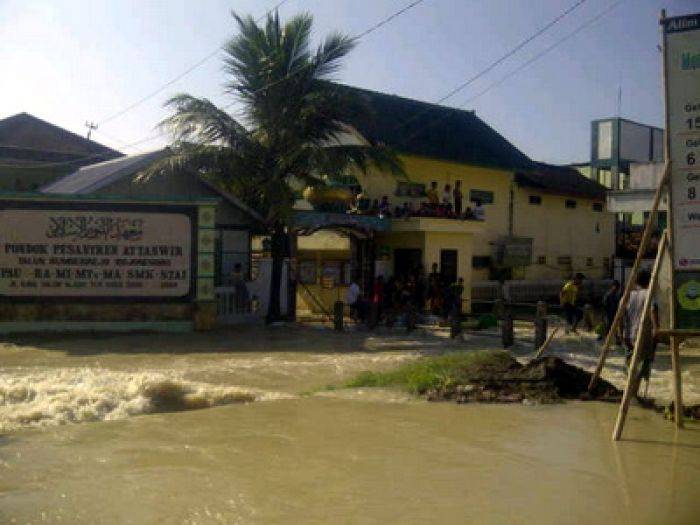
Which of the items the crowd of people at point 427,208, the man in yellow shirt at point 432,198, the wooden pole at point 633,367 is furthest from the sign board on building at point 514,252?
the wooden pole at point 633,367

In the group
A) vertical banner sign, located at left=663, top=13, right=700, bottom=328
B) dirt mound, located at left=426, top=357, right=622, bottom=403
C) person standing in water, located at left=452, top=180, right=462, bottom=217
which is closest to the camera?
vertical banner sign, located at left=663, top=13, right=700, bottom=328

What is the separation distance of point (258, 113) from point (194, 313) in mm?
5677

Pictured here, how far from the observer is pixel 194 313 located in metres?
18.9

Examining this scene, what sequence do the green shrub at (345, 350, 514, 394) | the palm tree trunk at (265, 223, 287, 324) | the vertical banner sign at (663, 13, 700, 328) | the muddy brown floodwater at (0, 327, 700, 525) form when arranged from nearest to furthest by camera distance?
the muddy brown floodwater at (0, 327, 700, 525) < the vertical banner sign at (663, 13, 700, 328) < the green shrub at (345, 350, 514, 394) < the palm tree trunk at (265, 223, 287, 324)

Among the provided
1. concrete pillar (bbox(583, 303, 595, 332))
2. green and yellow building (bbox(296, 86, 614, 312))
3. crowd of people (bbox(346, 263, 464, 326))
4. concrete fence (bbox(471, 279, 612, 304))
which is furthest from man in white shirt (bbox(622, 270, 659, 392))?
concrete fence (bbox(471, 279, 612, 304))

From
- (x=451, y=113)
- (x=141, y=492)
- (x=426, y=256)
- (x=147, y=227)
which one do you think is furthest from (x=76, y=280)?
(x=451, y=113)

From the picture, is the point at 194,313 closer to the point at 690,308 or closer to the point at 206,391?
the point at 206,391

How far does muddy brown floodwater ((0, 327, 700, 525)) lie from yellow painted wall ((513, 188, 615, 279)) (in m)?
20.2

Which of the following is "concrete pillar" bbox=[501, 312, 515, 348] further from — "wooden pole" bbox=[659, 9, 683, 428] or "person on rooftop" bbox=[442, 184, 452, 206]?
"person on rooftop" bbox=[442, 184, 452, 206]

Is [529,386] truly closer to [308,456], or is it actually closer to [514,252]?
[308,456]

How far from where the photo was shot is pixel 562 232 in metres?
33.8

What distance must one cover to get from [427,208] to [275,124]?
20.6 ft

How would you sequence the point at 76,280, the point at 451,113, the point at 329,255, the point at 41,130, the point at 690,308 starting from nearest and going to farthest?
the point at 690,308 → the point at 76,280 → the point at 329,255 → the point at 451,113 → the point at 41,130

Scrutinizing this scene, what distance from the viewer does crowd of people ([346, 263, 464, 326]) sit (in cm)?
2077
